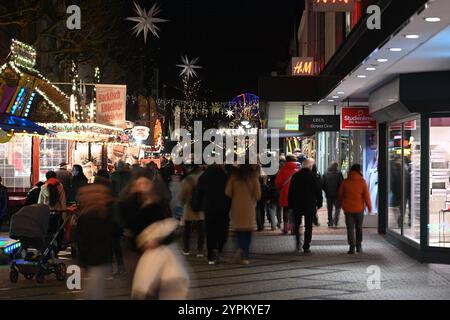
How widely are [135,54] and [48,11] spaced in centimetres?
2578

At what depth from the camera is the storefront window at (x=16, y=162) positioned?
24.5 meters

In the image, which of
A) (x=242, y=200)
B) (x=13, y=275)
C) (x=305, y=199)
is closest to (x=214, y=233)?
(x=242, y=200)

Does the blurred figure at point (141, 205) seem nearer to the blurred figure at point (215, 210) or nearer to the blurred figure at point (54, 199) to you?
the blurred figure at point (215, 210)

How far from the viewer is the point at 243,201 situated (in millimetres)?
13844

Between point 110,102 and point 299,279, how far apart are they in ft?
55.7

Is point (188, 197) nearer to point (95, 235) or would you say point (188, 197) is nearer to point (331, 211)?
point (95, 235)

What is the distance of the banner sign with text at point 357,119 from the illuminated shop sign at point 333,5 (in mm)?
4965

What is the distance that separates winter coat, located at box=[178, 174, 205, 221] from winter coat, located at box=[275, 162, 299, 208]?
11.0 ft

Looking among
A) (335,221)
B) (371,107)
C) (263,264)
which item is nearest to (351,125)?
(371,107)

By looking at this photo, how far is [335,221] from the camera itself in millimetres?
21438

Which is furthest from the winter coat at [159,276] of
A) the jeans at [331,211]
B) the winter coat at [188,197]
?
the jeans at [331,211]

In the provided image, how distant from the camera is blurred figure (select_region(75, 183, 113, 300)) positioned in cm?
896

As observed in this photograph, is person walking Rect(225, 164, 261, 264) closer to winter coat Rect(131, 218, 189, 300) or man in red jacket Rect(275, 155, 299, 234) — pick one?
man in red jacket Rect(275, 155, 299, 234)
